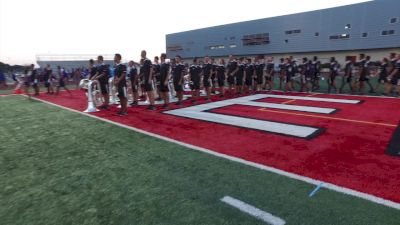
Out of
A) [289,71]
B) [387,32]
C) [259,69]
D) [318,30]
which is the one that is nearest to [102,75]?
[259,69]

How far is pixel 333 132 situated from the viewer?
5664mm

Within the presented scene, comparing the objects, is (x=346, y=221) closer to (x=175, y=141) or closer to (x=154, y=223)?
(x=154, y=223)

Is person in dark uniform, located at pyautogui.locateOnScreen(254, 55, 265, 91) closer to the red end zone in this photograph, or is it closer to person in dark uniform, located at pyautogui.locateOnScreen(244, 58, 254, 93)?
person in dark uniform, located at pyautogui.locateOnScreen(244, 58, 254, 93)

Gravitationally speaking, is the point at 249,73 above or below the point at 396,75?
above

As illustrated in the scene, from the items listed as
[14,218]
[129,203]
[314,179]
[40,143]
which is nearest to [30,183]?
[14,218]

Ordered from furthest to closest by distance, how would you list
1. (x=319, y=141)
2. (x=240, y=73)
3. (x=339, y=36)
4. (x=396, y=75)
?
(x=339, y=36), (x=240, y=73), (x=396, y=75), (x=319, y=141)

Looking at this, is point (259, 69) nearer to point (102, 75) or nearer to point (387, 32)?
point (102, 75)

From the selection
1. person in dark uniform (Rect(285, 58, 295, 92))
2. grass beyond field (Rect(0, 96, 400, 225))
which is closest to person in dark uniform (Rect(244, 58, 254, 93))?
person in dark uniform (Rect(285, 58, 295, 92))

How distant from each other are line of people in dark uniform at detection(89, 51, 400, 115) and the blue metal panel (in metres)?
30.6

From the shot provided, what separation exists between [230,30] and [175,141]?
51.9 metres

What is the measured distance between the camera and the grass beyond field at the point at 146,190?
261 cm

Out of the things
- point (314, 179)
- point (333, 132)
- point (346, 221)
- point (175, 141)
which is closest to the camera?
point (346, 221)

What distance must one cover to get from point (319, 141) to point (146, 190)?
3736 millimetres

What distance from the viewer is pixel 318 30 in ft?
136
